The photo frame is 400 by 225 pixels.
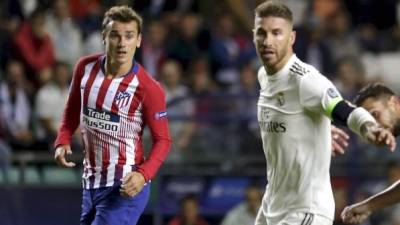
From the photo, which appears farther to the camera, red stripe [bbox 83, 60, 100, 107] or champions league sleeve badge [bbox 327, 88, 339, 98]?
red stripe [bbox 83, 60, 100, 107]

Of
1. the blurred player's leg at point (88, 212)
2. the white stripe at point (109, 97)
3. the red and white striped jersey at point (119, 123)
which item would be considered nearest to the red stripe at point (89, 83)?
the red and white striped jersey at point (119, 123)

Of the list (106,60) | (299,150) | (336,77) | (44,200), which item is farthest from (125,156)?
(336,77)

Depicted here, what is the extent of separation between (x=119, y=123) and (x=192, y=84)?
Result: 21.9 feet

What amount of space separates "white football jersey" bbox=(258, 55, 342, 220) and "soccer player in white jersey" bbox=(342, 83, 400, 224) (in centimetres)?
16

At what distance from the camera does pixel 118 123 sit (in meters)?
8.56

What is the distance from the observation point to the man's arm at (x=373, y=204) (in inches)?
320

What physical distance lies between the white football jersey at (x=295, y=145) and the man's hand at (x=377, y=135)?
2.20 feet

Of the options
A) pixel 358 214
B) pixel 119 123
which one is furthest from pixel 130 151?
pixel 358 214

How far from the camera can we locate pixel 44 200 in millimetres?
12945

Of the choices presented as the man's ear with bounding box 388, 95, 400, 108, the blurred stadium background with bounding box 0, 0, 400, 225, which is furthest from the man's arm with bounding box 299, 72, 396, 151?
the blurred stadium background with bounding box 0, 0, 400, 225

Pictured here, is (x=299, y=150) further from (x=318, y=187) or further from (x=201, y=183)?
(x=201, y=183)

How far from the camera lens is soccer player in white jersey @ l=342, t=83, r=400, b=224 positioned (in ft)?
26.7

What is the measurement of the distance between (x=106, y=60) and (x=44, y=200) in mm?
4510

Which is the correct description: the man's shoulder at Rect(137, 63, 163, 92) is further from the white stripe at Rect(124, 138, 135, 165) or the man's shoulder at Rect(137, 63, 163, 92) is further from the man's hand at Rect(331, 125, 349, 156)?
the man's hand at Rect(331, 125, 349, 156)
